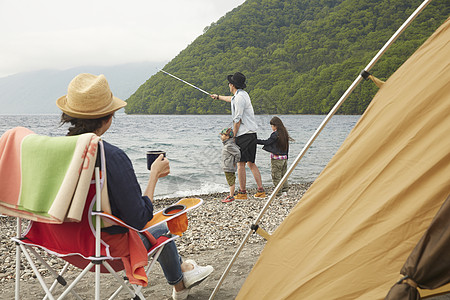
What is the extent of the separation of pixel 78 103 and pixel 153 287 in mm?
1988

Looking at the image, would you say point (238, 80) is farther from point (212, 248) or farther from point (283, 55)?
point (283, 55)

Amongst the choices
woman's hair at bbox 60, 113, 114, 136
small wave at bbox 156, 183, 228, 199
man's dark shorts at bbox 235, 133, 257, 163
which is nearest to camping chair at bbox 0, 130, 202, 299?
woman's hair at bbox 60, 113, 114, 136

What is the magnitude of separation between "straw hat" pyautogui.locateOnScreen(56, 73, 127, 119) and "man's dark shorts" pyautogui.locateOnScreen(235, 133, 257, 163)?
493 cm

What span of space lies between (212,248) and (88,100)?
3.09m

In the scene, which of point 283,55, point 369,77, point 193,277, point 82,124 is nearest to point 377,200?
point 369,77

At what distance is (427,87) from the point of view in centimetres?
203

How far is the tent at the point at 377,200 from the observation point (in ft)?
6.13

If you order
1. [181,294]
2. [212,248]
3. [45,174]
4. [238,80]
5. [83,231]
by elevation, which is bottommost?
[212,248]

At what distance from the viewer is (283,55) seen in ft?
150

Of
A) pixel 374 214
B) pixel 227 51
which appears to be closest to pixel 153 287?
pixel 374 214

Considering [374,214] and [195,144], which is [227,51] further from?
[374,214]

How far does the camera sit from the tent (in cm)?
187

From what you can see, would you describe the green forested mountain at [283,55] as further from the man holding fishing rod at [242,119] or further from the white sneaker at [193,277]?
the white sneaker at [193,277]

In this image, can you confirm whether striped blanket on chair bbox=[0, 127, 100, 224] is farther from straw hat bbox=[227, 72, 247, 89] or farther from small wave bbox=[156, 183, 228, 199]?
small wave bbox=[156, 183, 228, 199]
